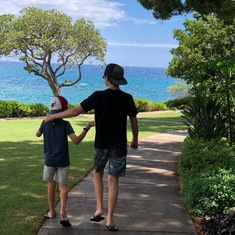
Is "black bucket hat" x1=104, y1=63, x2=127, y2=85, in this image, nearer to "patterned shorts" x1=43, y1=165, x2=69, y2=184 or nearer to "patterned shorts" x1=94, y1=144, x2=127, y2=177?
"patterned shorts" x1=94, y1=144, x2=127, y2=177

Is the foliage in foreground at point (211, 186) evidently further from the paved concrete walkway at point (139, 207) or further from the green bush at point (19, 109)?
the green bush at point (19, 109)

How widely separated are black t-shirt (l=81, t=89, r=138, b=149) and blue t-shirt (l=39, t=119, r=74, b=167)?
1.06 feet

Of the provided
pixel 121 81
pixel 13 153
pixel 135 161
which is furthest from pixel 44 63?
pixel 121 81

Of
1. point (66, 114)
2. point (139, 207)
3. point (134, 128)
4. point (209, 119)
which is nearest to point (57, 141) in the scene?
point (66, 114)

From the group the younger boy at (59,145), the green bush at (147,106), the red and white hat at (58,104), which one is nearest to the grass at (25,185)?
the younger boy at (59,145)

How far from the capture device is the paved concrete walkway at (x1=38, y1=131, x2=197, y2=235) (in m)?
4.52

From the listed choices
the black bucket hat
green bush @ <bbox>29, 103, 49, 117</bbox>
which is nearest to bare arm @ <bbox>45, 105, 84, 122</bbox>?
the black bucket hat

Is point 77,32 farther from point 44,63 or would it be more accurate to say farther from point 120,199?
point 120,199

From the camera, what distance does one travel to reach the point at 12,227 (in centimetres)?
446

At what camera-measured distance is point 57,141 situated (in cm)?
452

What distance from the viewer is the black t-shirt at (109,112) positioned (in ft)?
14.7

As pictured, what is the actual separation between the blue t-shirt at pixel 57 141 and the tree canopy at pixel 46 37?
25.5 metres

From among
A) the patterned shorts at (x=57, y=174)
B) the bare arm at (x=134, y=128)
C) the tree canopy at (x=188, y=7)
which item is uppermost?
the tree canopy at (x=188, y=7)

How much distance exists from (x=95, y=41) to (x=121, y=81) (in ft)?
90.6
